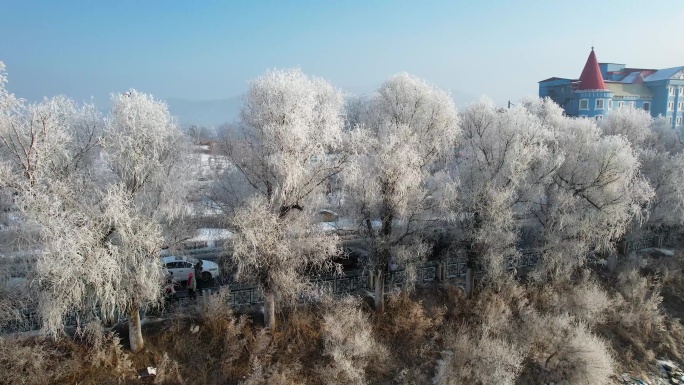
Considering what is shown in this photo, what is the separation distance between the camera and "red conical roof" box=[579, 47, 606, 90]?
48.8 meters

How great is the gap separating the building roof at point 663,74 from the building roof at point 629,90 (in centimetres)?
148

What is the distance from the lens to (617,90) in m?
53.8

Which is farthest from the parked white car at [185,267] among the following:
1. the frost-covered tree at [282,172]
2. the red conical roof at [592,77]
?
the red conical roof at [592,77]

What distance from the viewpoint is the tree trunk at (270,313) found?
52.5ft

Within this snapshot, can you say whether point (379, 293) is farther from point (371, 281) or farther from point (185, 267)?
point (185, 267)

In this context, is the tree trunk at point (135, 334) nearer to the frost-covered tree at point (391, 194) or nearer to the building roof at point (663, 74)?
the frost-covered tree at point (391, 194)

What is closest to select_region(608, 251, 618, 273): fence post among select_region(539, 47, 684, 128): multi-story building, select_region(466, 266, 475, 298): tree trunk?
select_region(466, 266, 475, 298): tree trunk

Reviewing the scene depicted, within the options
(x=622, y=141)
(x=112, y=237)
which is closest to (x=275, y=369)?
(x=112, y=237)

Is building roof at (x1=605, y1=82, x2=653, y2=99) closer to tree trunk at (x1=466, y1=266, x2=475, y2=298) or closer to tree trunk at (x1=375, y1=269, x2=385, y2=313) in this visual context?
tree trunk at (x1=466, y1=266, x2=475, y2=298)

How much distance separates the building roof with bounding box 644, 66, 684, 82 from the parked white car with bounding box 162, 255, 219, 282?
5916 centimetres

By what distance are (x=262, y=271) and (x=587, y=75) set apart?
46867 mm

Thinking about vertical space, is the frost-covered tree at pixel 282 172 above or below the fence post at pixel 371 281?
above

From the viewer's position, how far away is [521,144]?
18.1 metres

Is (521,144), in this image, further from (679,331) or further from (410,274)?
(679,331)
